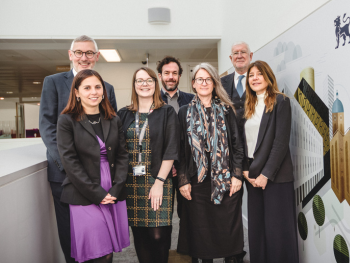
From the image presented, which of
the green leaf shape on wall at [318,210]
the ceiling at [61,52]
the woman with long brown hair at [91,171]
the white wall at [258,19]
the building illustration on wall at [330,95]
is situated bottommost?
the green leaf shape on wall at [318,210]

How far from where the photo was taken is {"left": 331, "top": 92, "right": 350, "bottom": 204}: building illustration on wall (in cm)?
173

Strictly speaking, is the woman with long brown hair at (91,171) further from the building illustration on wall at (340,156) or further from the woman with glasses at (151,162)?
the building illustration on wall at (340,156)

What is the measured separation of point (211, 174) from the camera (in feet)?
6.61

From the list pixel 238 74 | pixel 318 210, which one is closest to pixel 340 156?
pixel 318 210

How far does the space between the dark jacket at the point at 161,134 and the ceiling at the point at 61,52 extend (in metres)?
3.56

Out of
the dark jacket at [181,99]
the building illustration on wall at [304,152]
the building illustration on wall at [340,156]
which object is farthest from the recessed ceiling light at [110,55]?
the building illustration on wall at [340,156]

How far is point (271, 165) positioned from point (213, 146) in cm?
43

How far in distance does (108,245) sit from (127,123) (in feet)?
2.71

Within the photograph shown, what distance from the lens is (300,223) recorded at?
2320 millimetres

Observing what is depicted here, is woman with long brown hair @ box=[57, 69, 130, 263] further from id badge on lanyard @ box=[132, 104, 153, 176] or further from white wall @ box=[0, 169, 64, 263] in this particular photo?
white wall @ box=[0, 169, 64, 263]

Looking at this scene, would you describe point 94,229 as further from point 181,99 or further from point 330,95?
point 330,95

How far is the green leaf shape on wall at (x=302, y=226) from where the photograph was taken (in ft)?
7.36

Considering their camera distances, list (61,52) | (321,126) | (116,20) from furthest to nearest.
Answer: (61,52), (116,20), (321,126)

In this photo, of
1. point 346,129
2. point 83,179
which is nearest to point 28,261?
point 83,179
